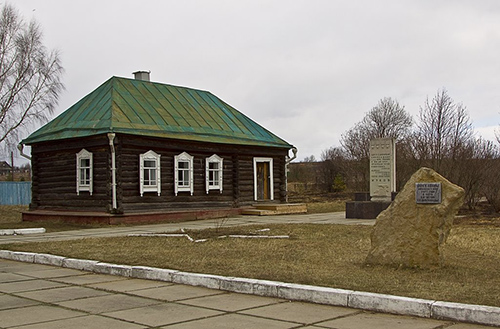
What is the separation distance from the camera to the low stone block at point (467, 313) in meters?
5.75

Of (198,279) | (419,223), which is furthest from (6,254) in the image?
(419,223)

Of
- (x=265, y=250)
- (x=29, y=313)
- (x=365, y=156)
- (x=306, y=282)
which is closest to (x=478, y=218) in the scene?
(x=265, y=250)

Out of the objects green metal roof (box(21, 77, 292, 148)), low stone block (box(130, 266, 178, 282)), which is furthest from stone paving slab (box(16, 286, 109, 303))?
green metal roof (box(21, 77, 292, 148))

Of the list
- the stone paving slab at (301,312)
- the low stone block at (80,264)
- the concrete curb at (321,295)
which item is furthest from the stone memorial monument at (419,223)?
the low stone block at (80,264)

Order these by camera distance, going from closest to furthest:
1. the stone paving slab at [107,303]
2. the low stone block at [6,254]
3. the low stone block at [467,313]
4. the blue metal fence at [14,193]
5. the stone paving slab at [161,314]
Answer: the low stone block at [467,313], the stone paving slab at [161,314], the stone paving slab at [107,303], the low stone block at [6,254], the blue metal fence at [14,193]

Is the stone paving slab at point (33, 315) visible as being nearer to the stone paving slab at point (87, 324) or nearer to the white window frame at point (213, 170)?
the stone paving slab at point (87, 324)

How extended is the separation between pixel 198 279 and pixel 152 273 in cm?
100

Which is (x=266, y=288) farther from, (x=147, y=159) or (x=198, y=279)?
(x=147, y=159)

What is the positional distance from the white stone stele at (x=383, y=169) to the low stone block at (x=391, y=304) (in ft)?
53.4

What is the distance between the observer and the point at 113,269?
9469 millimetres

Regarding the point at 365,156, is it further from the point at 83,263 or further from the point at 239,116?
the point at 83,263

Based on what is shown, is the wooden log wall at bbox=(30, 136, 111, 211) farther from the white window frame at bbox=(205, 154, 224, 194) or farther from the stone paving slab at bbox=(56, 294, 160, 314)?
the stone paving slab at bbox=(56, 294, 160, 314)

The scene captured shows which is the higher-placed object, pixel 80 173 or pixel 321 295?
pixel 80 173

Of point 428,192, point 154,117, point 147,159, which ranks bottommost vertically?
point 428,192
